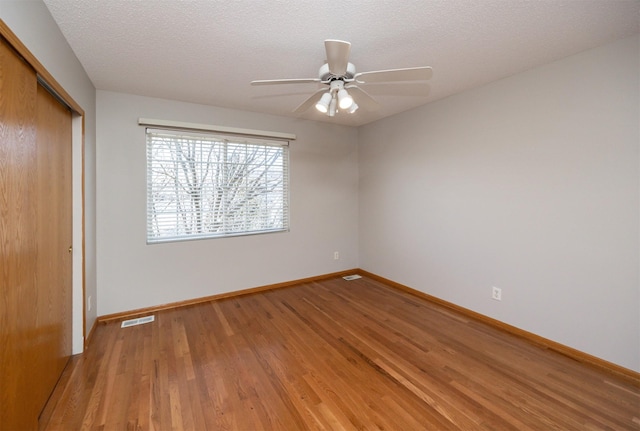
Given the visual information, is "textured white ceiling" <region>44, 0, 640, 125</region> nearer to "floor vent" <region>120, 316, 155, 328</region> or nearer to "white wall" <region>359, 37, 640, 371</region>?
"white wall" <region>359, 37, 640, 371</region>

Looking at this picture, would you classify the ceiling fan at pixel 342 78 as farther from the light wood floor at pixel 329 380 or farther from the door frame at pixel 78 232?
the light wood floor at pixel 329 380

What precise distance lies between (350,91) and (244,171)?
1869 millimetres

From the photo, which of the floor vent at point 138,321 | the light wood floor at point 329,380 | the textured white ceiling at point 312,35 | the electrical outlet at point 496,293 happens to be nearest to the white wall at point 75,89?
the textured white ceiling at point 312,35

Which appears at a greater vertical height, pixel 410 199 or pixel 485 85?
pixel 485 85

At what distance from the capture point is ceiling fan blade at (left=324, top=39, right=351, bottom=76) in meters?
1.47

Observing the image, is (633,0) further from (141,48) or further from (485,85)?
(141,48)

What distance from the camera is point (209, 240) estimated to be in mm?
3422

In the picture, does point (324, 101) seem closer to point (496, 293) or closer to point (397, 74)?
point (397, 74)

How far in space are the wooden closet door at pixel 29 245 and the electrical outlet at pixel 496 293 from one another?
3.54m

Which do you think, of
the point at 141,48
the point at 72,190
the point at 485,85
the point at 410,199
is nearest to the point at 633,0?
the point at 485,85

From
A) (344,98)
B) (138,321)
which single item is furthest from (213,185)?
(344,98)

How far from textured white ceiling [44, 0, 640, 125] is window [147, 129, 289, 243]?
0.77 metres

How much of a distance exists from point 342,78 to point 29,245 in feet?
6.93

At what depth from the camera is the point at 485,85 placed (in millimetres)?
2793
